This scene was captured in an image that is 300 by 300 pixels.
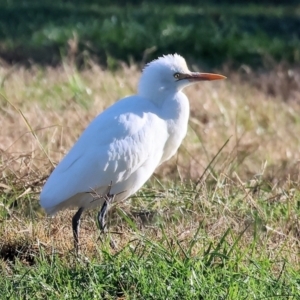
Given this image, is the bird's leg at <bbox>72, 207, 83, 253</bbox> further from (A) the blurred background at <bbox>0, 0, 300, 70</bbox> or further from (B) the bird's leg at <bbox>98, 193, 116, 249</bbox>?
(A) the blurred background at <bbox>0, 0, 300, 70</bbox>

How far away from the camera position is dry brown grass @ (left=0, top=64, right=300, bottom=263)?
173 inches

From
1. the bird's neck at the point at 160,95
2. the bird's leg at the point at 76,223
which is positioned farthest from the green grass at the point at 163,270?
the bird's neck at the point at 160,95

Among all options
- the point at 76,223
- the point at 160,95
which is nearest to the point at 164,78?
the point at 160,95

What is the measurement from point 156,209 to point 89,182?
53 centimetres

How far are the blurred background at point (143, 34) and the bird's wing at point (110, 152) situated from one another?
13.3ft

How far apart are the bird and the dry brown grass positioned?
18cm

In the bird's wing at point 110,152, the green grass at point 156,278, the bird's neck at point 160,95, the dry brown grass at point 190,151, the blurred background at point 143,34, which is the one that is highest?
the bird's neck at point 160,95

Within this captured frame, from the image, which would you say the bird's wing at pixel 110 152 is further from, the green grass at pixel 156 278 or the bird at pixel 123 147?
the green grass at pixel 156 278

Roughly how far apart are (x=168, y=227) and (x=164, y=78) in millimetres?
766

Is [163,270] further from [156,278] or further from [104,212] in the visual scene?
[104,212]

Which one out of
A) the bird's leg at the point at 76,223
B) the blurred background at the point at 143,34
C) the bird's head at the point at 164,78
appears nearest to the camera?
the bird's leg at the point at 76,223

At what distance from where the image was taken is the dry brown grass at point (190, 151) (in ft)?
14.5

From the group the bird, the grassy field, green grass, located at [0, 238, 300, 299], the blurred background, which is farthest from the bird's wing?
the blurred background

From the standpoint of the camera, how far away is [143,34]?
12852 millimetres
